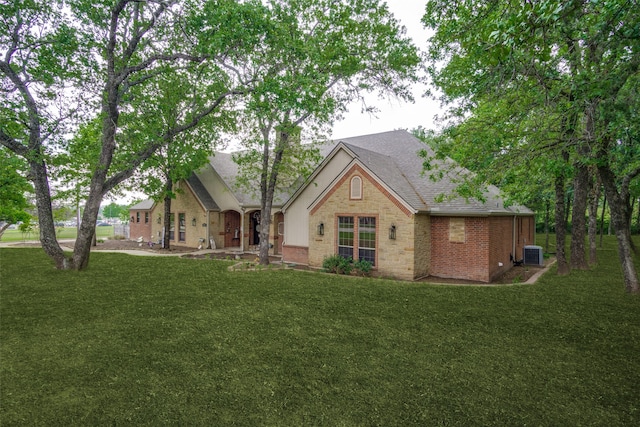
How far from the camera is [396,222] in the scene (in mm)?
11562

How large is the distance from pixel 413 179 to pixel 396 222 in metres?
3.03

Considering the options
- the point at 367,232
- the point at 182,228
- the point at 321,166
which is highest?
the point at 321,166

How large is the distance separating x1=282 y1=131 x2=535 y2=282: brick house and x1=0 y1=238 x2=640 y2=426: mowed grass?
248cm

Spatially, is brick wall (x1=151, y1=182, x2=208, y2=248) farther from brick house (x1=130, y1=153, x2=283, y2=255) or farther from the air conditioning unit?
the air conditioning unit

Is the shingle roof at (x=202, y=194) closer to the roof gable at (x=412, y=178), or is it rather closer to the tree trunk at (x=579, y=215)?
the roof gable at (x=412, y=178)

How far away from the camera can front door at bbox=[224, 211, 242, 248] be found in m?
21.6

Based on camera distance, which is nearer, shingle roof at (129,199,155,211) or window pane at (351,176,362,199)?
window pane at (351,176,362,199)

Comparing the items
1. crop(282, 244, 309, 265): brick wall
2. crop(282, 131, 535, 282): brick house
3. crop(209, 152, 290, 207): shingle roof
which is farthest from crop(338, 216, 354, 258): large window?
crop(209, 152, 290, 207): shingle roof

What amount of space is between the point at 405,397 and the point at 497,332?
10.5 ft

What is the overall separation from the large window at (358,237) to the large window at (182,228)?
13917 mm

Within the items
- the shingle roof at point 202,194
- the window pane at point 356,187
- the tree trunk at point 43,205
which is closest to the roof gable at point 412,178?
the window pane at point 356,187

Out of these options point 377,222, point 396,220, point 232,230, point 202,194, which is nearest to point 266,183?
point 377,222

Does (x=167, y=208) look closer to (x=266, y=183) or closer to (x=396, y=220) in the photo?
(x=266, y=183)

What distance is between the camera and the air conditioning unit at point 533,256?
589 inches
